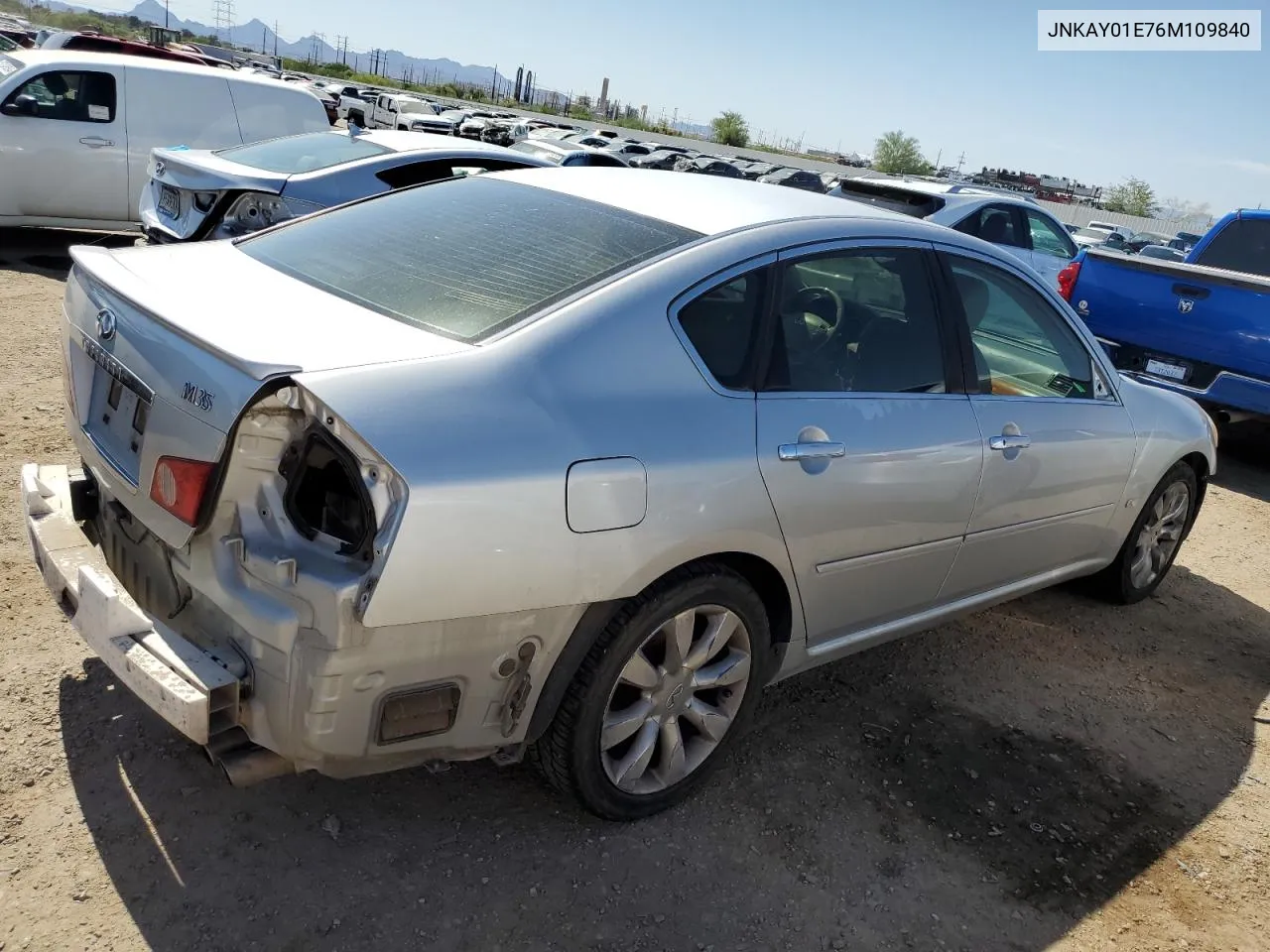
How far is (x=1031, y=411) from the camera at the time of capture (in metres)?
3.70

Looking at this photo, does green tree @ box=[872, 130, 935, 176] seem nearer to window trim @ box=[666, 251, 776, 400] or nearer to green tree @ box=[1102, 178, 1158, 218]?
green tree @ box=[1102, 178, 1158, 218]

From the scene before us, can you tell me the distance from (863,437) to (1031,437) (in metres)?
0.98

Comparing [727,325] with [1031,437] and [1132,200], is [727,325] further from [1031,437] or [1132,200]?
[1132,200]

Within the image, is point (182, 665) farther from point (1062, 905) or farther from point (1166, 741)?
point (1166, 741)

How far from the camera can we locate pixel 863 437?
2996 mm

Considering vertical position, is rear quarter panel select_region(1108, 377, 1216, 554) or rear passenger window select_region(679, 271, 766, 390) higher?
rear passenger window select_region(679, 271, 766, 390)

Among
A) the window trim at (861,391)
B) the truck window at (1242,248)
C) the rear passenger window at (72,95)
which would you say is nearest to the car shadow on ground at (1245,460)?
the truck window at (1242,248)

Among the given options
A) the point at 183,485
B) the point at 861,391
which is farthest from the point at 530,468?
the point at 861,391

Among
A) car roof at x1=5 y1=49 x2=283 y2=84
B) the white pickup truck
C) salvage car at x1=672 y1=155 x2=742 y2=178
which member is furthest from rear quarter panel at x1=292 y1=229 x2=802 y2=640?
the white pickup truck

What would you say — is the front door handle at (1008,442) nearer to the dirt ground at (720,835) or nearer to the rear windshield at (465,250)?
the dirt ground at (720,835)

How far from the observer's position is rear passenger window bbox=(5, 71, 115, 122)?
8891mm

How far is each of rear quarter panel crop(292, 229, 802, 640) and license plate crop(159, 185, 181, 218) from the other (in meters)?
5.80

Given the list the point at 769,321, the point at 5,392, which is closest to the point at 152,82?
the point at 5,392

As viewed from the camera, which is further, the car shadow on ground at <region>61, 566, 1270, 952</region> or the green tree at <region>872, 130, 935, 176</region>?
the green tree at <region>872, 130, 935, 176</region>
